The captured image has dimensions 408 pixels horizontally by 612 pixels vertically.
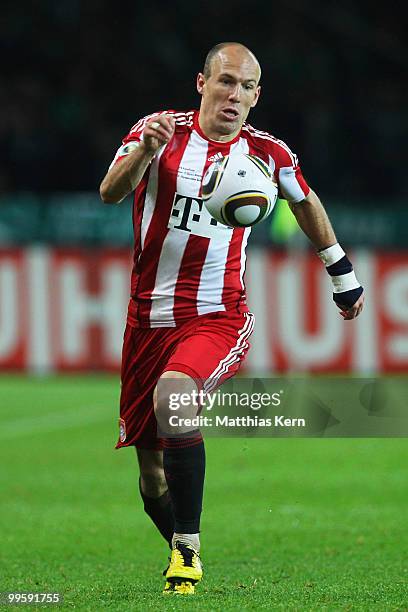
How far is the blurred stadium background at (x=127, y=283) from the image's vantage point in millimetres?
6449

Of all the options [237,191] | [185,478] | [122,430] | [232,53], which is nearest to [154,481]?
[122,430]

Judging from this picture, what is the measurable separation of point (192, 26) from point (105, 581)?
17251mm

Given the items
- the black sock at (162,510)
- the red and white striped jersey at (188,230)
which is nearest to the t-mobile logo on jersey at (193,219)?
the red and white striped jersey at (188,230)

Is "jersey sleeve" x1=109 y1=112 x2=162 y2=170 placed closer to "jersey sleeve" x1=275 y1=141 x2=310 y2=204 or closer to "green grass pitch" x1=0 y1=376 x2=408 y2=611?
"jersey sleeve" x1=275 y1=141 x2=310 y2=204

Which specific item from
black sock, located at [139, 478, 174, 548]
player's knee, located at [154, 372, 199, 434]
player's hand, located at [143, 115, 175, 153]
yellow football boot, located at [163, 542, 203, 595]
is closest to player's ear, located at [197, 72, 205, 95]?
player's hand, located at [143, 115, 175, 153]

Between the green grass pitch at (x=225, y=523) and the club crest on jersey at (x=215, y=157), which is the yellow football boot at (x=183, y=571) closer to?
the green grass pitch at (x=225, y=523)

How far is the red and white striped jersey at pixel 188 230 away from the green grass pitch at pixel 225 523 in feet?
3.77

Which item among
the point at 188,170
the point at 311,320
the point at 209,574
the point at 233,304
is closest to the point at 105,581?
the point at 209,574

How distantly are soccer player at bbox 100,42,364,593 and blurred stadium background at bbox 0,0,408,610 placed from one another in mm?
855

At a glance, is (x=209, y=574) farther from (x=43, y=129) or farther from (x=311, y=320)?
(x=43, y=129)

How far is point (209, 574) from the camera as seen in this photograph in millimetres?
5410

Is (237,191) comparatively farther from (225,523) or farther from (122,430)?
(225,523)

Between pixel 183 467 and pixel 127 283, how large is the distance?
11.7 metres

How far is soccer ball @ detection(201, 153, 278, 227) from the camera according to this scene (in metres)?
4.77
